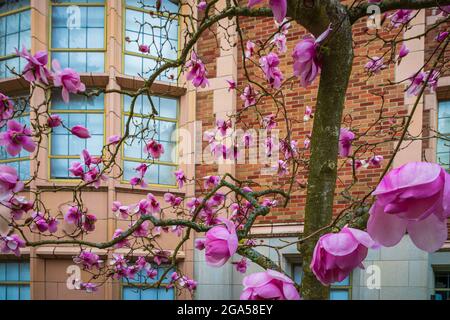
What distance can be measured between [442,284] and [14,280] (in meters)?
5.46

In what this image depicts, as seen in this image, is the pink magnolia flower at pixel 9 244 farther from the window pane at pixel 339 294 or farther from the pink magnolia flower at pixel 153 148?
the window pane at pixel 339 294

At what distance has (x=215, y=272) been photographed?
507 cm

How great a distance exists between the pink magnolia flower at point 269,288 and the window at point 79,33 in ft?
16.9

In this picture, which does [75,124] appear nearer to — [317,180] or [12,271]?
[12,271]

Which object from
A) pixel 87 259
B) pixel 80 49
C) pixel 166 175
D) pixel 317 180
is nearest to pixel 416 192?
pixel 317 180

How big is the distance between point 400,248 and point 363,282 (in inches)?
23.3

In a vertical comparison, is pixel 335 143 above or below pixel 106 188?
above

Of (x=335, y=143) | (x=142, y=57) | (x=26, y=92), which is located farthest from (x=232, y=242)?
(x=26, y=92)

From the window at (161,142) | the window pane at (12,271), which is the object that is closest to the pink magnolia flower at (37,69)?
the window at (161,142)

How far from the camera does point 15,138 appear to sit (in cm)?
165

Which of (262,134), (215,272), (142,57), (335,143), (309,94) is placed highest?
(142,57)

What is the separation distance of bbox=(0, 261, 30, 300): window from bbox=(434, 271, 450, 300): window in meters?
5.11

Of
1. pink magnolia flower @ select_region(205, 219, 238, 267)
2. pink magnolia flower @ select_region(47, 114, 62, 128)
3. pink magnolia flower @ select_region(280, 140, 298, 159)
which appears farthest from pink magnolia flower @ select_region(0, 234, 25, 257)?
pink magnolia flower @ select_region(205, 219, 238, 267)
